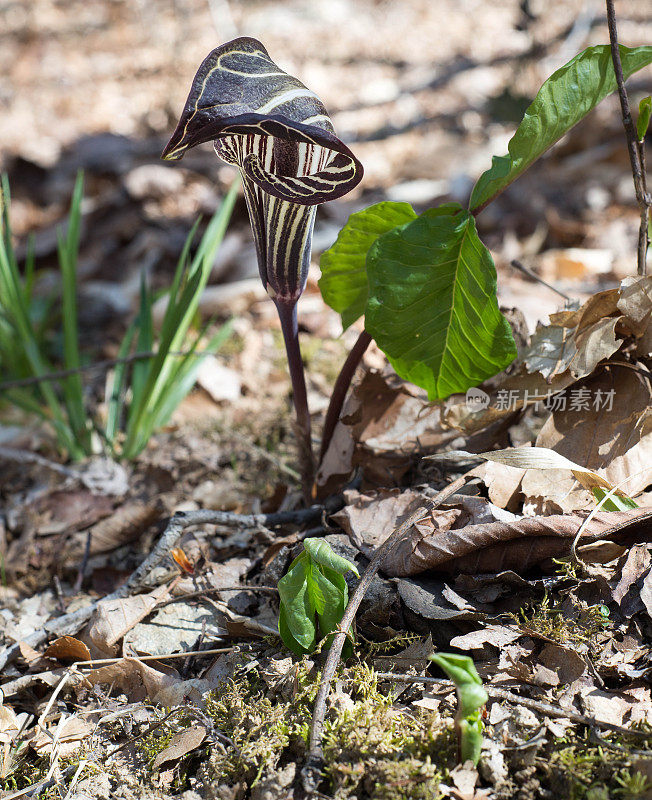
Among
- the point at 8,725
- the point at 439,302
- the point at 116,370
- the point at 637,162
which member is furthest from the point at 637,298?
the point at 116,370

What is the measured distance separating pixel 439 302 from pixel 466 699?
0.83 metres

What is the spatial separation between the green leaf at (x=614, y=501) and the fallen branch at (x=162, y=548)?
25.9 inches

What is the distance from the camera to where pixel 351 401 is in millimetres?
1861

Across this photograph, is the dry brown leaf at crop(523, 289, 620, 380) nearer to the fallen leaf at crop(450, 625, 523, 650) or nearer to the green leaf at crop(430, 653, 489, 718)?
the fallen leaf at crop(450, 625, 523, 650)

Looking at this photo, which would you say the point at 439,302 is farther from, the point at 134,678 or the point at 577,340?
the point at 134,678

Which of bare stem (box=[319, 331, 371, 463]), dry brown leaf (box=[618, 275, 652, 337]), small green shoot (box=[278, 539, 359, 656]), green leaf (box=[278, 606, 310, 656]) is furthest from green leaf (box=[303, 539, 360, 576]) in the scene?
dry brown leaf (box=[618, 275, 652, 337])

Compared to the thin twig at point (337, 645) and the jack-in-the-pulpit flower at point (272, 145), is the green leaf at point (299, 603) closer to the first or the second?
the thin twig at point (337, 645)

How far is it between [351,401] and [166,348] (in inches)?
25.3

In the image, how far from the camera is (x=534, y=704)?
3.81ft

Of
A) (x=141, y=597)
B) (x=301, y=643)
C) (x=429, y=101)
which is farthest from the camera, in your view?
(x=429, y=101)

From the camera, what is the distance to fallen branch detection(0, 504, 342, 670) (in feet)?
A: 5.33

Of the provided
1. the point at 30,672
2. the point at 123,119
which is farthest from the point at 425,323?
the point at 123,119

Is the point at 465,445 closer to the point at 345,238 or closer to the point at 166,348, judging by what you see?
the point at 345,238

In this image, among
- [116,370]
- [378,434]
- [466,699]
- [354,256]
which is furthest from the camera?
[116,370]
